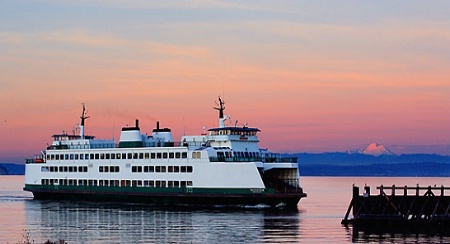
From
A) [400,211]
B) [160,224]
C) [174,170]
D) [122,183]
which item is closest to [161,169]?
[174,170]

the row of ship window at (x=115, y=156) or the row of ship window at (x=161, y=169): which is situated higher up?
the row of ship window at (x=115, y=156)

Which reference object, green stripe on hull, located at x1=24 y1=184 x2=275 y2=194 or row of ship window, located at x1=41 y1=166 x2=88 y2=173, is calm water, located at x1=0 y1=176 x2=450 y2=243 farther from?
row of ship window, located at x1=41 y1=166 x2=88 y2=173

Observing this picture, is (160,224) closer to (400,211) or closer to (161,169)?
(400,211)

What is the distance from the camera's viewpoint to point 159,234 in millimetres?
52438

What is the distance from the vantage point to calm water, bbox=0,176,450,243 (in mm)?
49375

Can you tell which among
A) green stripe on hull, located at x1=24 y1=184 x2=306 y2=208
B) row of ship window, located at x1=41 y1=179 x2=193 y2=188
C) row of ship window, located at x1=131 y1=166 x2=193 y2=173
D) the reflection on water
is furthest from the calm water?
row of ship window, located at x1=131 y1=166 x2=193 y2=173

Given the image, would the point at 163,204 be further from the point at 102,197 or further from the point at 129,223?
the point at 129,223

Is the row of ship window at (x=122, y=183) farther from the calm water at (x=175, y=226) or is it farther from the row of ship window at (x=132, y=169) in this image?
the calm water at (x=175, y=226)

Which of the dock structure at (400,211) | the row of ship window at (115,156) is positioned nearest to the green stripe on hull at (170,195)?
the row of ship window at (115,156)

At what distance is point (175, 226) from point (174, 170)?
19.8 m

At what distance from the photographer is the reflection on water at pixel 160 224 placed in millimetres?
49928

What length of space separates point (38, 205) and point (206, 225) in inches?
1223

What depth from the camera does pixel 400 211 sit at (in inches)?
2215

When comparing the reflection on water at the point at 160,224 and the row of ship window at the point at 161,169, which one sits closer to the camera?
the reflection on water at the point at 160,224
